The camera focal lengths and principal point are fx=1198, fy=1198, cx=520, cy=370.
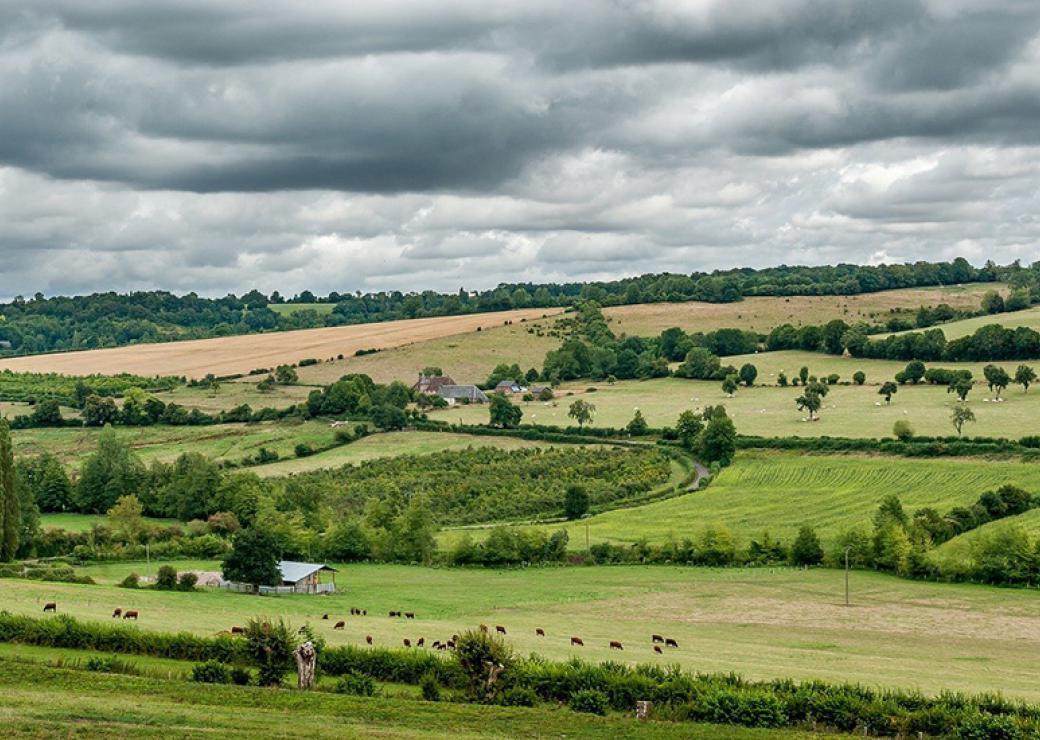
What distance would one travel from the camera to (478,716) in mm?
36156

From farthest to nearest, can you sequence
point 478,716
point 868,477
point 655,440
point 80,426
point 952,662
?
point 80,426
point 655,440
point 868,477
point 952,662
point 478,716

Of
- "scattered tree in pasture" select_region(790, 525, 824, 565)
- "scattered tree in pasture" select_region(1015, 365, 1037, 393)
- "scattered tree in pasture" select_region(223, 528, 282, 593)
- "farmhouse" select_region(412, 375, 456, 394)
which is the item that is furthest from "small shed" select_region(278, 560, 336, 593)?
"farmhouse" select_region(412, 375, 456, 394)

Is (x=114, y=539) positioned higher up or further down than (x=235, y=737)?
further down

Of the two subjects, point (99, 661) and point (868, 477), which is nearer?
point (99, 661)

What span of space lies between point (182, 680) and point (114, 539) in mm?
60990

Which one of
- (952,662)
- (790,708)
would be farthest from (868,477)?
(790,708)

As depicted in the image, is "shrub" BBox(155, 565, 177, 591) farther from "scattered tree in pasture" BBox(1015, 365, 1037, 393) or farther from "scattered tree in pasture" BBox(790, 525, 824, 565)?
"scattered tree in pasture" BBox(1015, 365, 1037, 393)

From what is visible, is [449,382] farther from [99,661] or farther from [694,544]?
[99,661]

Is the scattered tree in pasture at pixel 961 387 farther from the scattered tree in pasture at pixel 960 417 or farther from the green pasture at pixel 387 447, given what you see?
the green pasture at pixel 387 447

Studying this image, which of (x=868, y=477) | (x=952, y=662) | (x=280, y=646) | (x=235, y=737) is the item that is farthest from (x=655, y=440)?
(x=235, y=737)

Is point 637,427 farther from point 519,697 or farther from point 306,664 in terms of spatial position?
point 306,664

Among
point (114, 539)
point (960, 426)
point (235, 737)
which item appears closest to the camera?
point (235, 737)

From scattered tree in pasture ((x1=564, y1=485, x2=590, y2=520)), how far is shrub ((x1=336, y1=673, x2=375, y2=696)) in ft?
222

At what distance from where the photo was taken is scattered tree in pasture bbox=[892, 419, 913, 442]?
4769 inches
